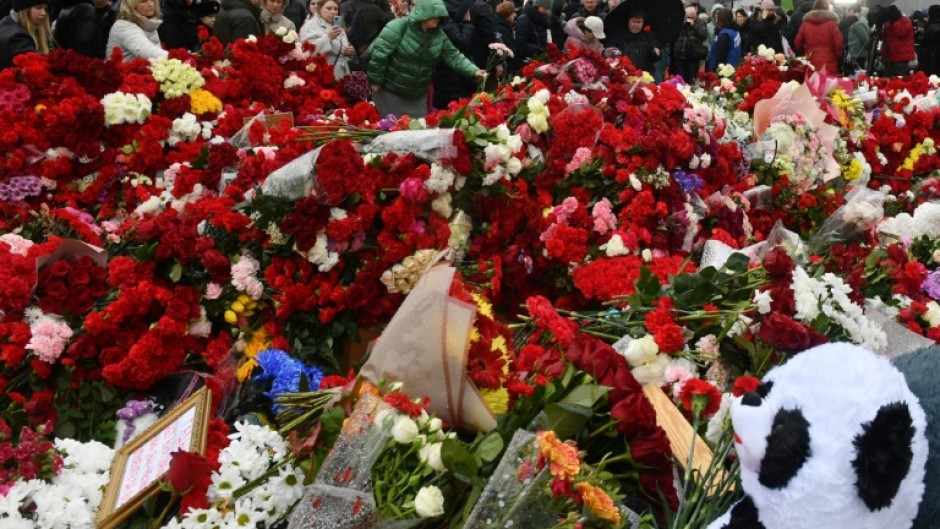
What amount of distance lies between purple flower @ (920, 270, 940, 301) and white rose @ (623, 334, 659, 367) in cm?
113

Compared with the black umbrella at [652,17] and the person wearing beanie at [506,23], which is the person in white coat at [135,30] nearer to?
the person wearing beanie at [506,23]

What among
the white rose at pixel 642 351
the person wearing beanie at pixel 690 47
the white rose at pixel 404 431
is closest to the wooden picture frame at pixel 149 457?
the white rose at pixel 404 431

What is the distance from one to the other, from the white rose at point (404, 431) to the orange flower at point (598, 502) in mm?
307

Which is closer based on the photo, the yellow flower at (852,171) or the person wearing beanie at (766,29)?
the yellow flower at (852,171)

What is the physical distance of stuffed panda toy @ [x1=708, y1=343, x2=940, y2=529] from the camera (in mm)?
1192

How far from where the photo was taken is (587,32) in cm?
640

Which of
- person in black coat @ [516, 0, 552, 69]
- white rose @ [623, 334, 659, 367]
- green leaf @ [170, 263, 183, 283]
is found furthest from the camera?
person in black coat @ [516, 0, 552, 69]

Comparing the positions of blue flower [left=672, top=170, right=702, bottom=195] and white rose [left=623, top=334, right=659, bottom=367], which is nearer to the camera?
white rose [left=623, top=334, right=659, bottom=367]

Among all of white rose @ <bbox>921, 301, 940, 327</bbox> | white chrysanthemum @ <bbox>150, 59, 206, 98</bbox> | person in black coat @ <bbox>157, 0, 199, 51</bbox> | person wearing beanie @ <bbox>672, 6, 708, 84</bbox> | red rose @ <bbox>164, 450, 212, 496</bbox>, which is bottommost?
person wearing beanie @ <bbox>672, 6, 708, 84</bbox>

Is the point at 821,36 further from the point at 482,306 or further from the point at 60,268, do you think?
the point at 60,268

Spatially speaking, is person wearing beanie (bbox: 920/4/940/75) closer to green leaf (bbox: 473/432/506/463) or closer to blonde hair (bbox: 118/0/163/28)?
blonde hair (bbox: 118/0/163/28)

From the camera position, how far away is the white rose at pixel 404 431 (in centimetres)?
149

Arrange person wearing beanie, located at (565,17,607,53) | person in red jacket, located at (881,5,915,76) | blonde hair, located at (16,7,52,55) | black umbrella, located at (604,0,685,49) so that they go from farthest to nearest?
person in red jacket, located at (881,5,915,76), black umbrella, located at (604,0,685,49), person wearing beanie, located at (565,17,607,53), blonde hair, located at (16,7,52,55)

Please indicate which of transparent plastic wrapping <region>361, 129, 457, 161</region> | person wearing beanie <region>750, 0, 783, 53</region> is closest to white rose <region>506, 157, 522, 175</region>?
transparent plastic wrapping <region>361, 129, 457, 161</region>
